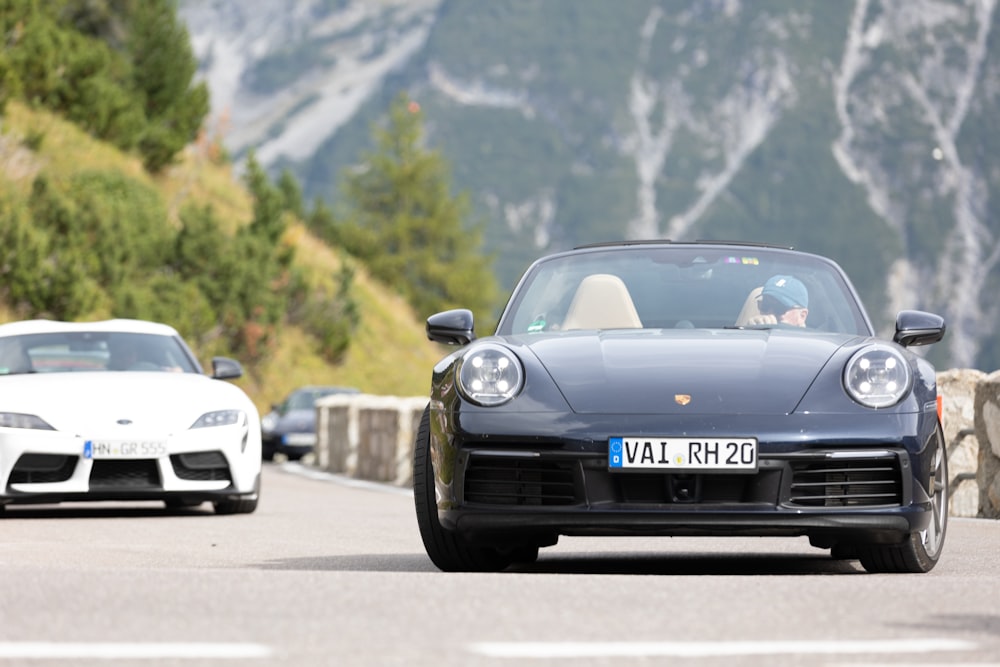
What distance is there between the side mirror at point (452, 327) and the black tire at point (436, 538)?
369mm

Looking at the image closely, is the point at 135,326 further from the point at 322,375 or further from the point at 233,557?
the point at 322,375

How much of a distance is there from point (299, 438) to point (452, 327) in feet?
83.0

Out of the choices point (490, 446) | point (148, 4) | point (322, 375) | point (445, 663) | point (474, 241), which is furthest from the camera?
point (474, 241)

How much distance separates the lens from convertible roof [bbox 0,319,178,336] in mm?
14508

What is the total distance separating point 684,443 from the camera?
7340 millimetres

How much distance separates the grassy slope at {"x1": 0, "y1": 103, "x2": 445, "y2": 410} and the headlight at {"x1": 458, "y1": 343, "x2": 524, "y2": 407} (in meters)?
34.4

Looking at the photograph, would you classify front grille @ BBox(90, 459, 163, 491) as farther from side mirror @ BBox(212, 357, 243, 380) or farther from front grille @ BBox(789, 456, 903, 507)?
front grille @ BBox(789, 456, 903, 507)

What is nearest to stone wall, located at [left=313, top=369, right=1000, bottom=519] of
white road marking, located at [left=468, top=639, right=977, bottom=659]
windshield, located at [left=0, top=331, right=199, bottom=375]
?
windshield, located at [left=0, top=331, right=199, bottom=375]

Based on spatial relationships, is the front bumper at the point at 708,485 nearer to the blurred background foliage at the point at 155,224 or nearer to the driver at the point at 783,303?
the driver at the point at 783,303

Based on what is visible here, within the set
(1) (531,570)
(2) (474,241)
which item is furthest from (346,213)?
(1) (531,570)

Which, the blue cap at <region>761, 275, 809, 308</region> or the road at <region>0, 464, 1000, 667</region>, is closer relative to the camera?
the road at <region>0, 464, 1000, 667</region>

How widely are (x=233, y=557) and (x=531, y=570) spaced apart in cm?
185

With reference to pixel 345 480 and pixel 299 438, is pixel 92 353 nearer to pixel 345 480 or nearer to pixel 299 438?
pixel 345 480

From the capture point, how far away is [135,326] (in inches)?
592
